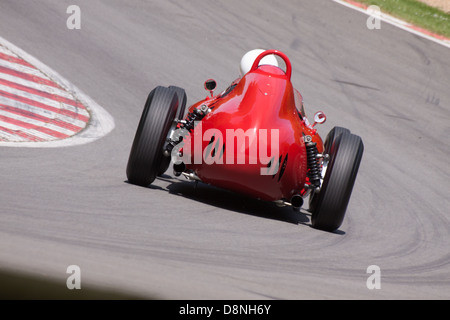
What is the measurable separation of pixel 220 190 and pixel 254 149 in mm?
1549

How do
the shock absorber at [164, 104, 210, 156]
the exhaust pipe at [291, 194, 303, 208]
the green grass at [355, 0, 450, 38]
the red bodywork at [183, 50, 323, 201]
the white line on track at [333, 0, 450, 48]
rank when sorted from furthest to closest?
the green grass at [355, 0, 450, 38] → the white line on track at [333, 0, 450, 48] → the shock absorber at [164, 104, 210, 156] → the exhaust pipe at [291, 194, 303, 208] → the red bodywork at [183, 50, 323, 201]

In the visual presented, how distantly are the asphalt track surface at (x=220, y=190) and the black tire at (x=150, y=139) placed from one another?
0.47ft

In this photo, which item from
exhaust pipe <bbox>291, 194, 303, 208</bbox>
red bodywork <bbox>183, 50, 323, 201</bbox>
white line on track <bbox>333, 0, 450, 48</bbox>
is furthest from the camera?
white line on track <bbox>333, 0, 450, 48</bbox>

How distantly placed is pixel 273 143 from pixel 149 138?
111 centimetres

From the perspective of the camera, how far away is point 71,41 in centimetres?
1206

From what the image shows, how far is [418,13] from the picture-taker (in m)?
15.7

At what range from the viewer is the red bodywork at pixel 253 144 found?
19.4 ft

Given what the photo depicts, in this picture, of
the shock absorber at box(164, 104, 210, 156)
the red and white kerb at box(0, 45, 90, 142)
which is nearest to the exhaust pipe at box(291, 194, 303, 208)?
the shock absorber at box(164, 104, 210, 156)

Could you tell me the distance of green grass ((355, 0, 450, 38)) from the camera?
48.8 feet

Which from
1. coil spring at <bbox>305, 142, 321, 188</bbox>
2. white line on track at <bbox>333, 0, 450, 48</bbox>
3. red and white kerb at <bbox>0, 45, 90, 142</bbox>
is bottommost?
coil spring at <bbox>305, 142, 321, 188</bbox>

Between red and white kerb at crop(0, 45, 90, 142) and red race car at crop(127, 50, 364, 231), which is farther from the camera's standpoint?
red and white kerb at crop(0, 45, 90, 142)

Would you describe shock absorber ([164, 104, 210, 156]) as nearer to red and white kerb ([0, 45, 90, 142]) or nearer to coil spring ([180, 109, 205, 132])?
coil spring ([180, 109, 205, 132])

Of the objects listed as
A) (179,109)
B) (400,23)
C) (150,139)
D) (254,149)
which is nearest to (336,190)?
(254,149)
